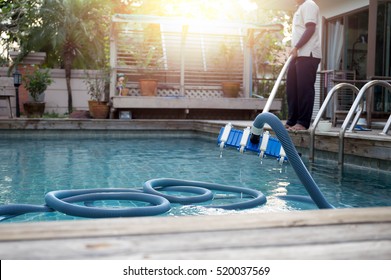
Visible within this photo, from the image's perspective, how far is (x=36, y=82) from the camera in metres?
12.7

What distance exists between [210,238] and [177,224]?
9cm

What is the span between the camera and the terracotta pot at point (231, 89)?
1304cm

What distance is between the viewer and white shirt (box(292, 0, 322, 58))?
5.76 meters

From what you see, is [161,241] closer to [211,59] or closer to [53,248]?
[53,248]

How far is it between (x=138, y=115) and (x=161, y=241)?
37.7 feet

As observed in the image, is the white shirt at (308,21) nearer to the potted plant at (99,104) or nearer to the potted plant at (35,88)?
the potted plant at (99,104)

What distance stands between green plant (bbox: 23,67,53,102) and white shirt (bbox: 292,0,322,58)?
27.7 ft

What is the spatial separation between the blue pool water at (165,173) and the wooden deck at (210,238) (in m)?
1.89

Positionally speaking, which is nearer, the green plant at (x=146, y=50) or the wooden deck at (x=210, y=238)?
the wooden deck at (x=210, y=238)

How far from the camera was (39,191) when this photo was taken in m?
4.02

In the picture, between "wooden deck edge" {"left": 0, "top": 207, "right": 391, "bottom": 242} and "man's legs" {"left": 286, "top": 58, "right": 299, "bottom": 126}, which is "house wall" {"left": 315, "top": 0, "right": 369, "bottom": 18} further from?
"wooden deck edge" {"left": 0, "top": 207, "right": 391, "bottom": 242}

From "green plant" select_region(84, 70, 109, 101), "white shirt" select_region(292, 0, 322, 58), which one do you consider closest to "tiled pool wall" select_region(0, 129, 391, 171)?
"green plant" select_region(84, 70, 109, 101)

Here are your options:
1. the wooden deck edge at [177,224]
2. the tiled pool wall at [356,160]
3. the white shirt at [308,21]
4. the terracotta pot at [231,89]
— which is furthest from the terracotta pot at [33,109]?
the wooden deck edge at [177,224]

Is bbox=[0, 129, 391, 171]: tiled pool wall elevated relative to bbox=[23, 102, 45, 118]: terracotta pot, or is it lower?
lower
